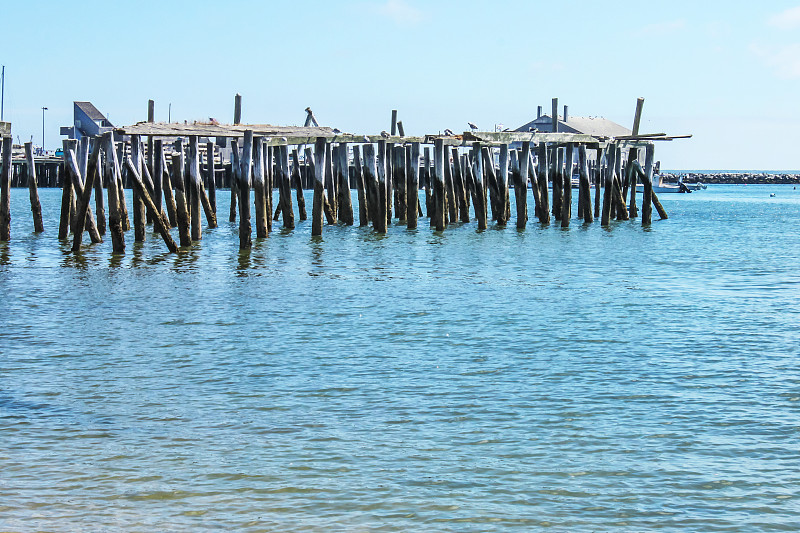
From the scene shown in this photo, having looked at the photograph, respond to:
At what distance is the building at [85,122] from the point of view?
8228 centimetres

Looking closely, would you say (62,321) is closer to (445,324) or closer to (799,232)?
(445,324)

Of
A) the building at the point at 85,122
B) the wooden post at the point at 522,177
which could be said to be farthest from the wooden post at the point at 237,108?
the building at the point at 85,122

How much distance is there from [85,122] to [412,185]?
61991 mm

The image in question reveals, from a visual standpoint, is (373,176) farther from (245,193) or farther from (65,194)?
(65,194)

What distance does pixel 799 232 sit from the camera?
35.6m

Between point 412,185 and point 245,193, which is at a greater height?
point 412,185

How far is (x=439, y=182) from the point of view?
84.7 ft

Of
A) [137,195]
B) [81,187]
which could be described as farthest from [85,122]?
[81,187]

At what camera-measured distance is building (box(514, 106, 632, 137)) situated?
85.9 metres

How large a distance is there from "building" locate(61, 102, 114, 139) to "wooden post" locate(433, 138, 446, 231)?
6085 centimetres

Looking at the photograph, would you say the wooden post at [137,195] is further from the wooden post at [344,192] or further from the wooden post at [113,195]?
the wooden post at [344,192]

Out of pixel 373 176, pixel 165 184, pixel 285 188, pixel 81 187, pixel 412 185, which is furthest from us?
pixel 285 188

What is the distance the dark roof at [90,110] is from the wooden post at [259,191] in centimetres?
6208

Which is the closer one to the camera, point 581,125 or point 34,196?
point 34,196
